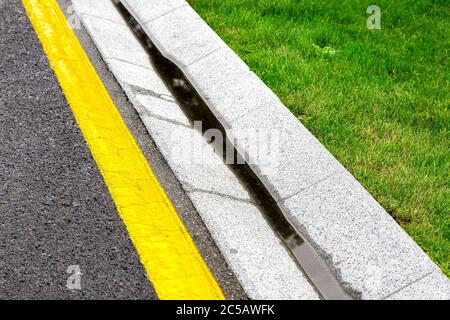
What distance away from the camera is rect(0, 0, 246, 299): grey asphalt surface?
219 centimetres

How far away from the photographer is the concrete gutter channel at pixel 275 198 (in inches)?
90.6

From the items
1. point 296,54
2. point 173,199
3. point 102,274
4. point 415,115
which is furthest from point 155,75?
point 102,274

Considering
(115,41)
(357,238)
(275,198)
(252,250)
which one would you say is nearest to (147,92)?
(115,41)

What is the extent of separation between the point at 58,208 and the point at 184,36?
6.09 ft

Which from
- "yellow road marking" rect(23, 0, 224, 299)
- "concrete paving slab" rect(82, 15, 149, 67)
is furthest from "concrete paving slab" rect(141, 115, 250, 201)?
"concrete paving slab" rect(82, 15, 149, 67)

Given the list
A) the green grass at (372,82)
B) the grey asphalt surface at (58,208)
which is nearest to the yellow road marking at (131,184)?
the grey asphalt surface at (58,208)

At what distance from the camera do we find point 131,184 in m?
2.69

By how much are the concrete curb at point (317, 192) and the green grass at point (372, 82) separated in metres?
0.11

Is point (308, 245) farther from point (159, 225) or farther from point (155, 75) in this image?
point (155, 75)

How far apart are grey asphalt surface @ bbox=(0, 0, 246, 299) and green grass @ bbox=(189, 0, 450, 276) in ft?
2.73

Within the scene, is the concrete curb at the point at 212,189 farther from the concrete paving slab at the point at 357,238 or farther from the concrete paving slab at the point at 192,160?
the concrete paving slab at the point at 357,238

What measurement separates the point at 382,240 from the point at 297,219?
1.16ft

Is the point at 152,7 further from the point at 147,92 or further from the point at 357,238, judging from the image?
the point at 357,238

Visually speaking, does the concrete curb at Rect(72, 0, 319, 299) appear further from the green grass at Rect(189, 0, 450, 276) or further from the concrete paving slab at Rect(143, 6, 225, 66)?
the green grass at Rect(189, 0, 450, 276)
